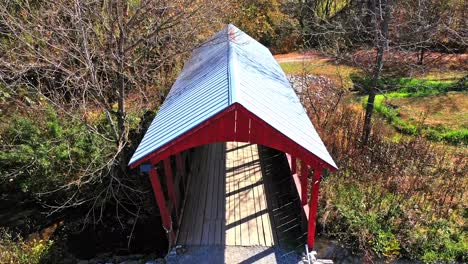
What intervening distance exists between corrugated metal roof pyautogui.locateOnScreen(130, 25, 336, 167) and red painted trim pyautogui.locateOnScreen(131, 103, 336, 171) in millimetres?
79

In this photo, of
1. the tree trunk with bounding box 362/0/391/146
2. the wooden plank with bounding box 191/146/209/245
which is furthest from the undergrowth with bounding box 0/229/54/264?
the tree trunk with bounding box 362/0/391/146

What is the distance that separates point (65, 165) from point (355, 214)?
23.6ft

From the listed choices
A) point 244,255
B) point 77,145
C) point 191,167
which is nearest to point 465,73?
point 191,167

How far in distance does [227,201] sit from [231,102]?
3.75 metres

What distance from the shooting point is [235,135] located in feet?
20.9

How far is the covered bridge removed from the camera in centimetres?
620

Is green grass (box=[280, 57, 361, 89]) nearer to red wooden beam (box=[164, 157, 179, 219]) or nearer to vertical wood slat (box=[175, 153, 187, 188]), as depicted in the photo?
vertical wood slat (box=[175, 153, 187, 188])

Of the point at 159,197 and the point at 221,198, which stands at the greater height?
the point at 159,197

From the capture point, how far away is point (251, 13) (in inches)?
1022

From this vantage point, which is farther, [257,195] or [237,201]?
[257,195]

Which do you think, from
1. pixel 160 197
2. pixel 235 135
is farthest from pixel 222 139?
pixel 160 197

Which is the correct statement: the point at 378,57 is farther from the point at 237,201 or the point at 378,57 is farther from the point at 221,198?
the point at 221,198

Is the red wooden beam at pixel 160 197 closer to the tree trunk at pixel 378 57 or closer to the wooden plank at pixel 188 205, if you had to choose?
the wooden plank at pixel 188 205

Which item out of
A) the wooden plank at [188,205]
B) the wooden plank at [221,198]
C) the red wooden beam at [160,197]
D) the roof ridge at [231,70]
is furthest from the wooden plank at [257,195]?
the roof ridge at [231,70]
